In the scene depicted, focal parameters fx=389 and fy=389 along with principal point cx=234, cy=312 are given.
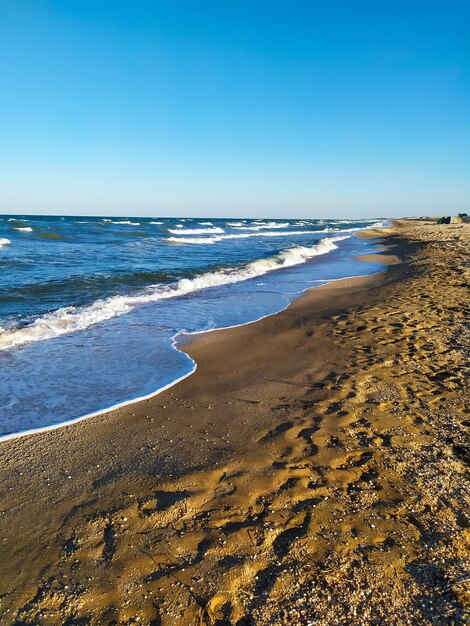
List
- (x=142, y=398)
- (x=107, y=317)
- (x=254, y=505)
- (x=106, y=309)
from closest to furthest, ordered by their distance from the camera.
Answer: (x=254, y=505)
(x=142, y=398)
(x=107, y=317)
(x=106, y=309)

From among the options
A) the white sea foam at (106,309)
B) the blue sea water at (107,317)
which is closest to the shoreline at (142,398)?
the blue sea water at (107,317)

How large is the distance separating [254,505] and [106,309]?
740 cm

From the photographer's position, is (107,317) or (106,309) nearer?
(107,317)

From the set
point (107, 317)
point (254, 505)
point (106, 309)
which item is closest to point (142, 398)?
point (254, 505)

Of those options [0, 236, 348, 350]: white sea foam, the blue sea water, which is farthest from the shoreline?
[0, 236, 348, 350]: white sea foam

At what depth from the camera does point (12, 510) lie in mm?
2883

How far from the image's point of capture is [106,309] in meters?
9.35

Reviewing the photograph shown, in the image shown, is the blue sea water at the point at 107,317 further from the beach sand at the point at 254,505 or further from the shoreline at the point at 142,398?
the beach sand at the point at 254,505

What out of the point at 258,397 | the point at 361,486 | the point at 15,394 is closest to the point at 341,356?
the point at 258,397

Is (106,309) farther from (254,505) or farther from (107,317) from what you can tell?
(254,505)

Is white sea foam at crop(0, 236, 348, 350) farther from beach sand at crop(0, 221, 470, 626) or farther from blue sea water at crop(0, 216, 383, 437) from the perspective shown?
beach sand at crop(0, 221, 470, 626)

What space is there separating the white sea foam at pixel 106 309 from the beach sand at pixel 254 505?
3.76 m

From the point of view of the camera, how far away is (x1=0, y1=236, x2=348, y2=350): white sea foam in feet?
23.9

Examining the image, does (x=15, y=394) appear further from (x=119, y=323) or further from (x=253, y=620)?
(x=253, y=620)
